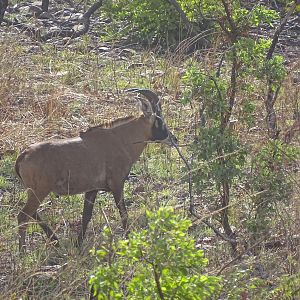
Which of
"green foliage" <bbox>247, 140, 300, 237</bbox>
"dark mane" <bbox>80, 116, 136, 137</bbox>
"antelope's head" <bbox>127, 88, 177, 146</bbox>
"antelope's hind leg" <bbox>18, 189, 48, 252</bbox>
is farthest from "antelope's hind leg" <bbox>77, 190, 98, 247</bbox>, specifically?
"green foliage" <bbox>247, 140, 300, 237</bbox>

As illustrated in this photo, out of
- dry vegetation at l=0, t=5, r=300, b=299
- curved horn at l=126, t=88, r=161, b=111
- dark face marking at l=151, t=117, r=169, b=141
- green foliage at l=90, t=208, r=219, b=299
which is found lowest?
dry vegetation at l=0, t=5, r=300, b=299

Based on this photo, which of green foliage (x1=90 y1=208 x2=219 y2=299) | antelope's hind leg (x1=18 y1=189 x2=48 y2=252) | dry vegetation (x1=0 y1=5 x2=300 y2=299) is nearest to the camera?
green foliage (x1=90 y1=208 x2=219 y2=299)

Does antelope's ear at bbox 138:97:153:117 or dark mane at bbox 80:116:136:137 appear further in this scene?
antelope's ear at bbox 138:97:153:117

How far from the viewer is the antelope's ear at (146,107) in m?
9.83

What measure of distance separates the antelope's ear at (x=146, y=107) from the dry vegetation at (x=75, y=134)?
1.85 ft

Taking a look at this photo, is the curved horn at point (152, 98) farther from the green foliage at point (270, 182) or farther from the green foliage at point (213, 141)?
the green foliage at point (270, 182)

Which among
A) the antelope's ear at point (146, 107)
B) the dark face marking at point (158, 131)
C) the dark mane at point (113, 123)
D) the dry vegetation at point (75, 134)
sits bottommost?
the dry vegetation at point (75, 134)

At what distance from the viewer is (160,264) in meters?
5.28

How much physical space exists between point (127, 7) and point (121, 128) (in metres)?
6.56

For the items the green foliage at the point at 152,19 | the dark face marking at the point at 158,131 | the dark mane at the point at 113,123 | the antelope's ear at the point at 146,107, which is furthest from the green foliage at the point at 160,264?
the green foliage at the point at 152,19

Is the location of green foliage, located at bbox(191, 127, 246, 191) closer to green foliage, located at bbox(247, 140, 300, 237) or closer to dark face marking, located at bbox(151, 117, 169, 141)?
green foliage, located at bbox(247, 140, 300, 237)

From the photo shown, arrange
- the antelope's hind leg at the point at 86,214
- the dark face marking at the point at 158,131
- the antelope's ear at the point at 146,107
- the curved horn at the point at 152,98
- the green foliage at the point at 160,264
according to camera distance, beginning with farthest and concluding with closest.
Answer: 1. the dark face marking at the point at 158,131
2. the antelope's ear at the point at 146,107
3. the curved horn at the point at 152,98
4. the antelope's hind leg at the point at 86,214
5. the green foliage at the point at 160,264

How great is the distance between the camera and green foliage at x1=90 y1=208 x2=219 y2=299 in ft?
16.9

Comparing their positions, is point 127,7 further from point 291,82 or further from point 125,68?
point 291,82
